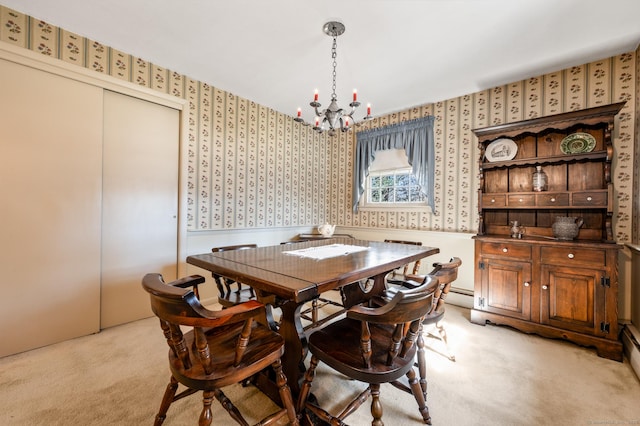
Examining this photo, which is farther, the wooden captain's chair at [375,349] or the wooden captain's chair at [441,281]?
the wooden captain's chair at [441,281]

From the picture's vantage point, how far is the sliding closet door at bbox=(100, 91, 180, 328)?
8.17 feet

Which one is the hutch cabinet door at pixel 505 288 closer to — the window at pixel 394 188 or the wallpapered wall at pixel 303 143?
the wallpapered wall at pixel 303 143

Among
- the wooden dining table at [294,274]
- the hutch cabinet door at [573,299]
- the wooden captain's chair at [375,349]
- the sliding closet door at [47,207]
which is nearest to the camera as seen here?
the wooden captain's chair at [375,349]

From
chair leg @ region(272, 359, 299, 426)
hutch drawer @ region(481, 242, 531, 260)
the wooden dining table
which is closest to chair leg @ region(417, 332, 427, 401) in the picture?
the wooden dining table

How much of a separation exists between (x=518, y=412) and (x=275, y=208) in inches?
126

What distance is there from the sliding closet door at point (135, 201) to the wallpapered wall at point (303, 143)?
0.22 meters

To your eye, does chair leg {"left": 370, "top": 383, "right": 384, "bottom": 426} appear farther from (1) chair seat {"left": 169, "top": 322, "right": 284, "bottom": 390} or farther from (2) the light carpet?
(1) chair seat {"left": 169, "top": 322, "right": 284, "bottom": 390}

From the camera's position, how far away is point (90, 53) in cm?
233

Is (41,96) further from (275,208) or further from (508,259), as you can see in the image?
(508,259)

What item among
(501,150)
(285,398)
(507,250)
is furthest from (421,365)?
(501,150)

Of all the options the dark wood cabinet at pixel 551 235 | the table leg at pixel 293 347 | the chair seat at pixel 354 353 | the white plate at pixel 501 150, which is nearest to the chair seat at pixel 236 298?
the table leg at pixel 293 347

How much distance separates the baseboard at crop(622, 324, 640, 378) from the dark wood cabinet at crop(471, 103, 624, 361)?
0.09 metres

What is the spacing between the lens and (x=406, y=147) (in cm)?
371

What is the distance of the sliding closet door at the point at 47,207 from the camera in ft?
6.62
